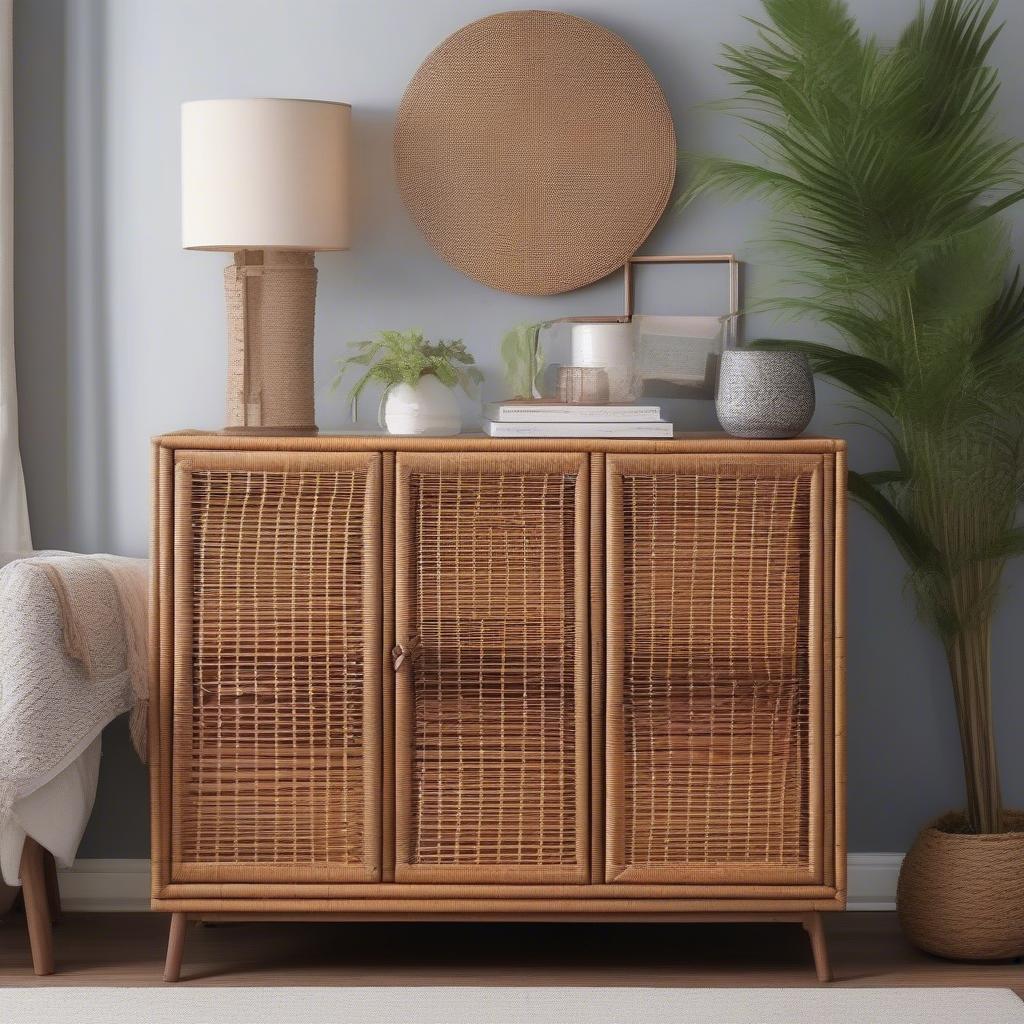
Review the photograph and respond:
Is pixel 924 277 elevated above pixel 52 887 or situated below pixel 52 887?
above

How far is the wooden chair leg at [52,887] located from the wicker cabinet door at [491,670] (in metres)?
0.82

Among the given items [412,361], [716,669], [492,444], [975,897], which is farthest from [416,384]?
[975,897]

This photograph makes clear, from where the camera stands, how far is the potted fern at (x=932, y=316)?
8.18ft

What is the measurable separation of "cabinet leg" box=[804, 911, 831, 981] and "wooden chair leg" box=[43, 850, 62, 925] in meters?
1.52

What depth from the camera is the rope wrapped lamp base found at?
2689mm

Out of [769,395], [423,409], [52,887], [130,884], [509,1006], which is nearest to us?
[509,1006]

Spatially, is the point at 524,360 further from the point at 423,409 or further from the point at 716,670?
the point at 716,670

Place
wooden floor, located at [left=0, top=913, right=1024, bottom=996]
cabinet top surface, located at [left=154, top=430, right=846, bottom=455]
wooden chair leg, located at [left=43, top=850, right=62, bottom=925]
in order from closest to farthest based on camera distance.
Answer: cabinet top surface, located at [left=154, top=430, right=846, bottom=455] < wooden floor, located at [left=0, top=913, right=1024, bottom=996] < wooden chair leg, located at [left=43, top=850, right=62, bottom=925]

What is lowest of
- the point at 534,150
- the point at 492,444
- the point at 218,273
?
the point at 492,444

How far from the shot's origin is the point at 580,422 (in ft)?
8.06

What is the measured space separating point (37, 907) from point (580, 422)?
4.37 ft

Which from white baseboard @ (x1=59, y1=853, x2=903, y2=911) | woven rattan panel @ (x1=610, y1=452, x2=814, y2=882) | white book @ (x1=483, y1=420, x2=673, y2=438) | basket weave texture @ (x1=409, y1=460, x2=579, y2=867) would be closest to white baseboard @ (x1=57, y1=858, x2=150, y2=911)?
white baseboard @ (x1=59, y1=853, x2=903, y2=911)

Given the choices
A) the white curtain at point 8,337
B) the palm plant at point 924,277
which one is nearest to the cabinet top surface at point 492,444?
the palm plant at point 924,277

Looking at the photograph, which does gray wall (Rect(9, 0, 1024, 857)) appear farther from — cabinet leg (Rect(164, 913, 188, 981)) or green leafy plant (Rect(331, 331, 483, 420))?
cabinet leg (Rect(164, 913, 188, 981))
